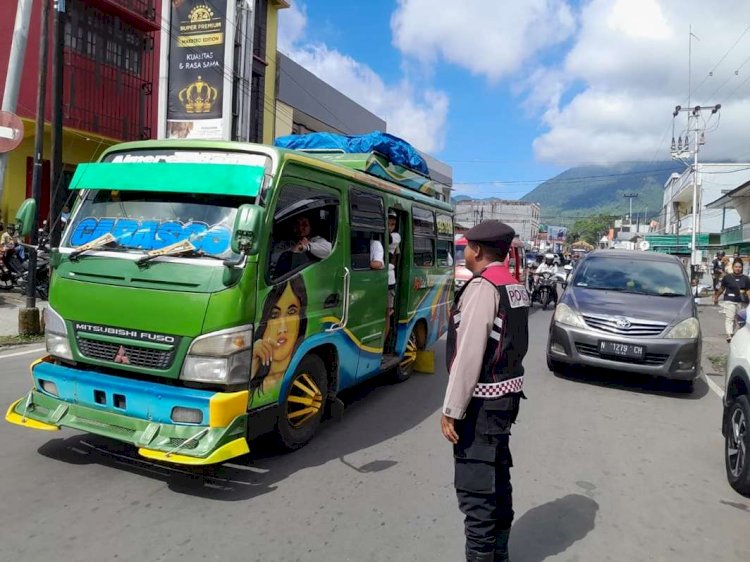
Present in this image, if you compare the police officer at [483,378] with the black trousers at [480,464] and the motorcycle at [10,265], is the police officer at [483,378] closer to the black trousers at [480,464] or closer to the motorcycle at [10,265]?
the black trousers at [480,464]

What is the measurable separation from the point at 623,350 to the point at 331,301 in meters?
4.05

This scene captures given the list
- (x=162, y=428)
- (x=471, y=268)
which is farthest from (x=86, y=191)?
(x=471, y=268)

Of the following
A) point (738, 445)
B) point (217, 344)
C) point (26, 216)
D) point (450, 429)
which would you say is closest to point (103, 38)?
point (26, 216)

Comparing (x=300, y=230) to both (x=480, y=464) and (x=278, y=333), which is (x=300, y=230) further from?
(x=480, y=464)

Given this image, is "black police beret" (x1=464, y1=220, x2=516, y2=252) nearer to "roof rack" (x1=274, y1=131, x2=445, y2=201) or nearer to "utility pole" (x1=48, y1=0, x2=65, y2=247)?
"roof rack" (x1=274, y1=131, x2=445, y2=201)

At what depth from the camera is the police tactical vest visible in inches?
112

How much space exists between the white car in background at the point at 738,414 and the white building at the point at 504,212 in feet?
217

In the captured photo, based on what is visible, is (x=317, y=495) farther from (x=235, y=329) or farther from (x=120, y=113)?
(x=120, y=113)

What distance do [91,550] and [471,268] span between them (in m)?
2.49

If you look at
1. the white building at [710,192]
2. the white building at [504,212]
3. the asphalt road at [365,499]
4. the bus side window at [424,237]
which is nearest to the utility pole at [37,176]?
the asphalt road at [365,499]

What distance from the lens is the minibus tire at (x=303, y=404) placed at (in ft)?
14.6

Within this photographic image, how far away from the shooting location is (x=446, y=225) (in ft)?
29.7

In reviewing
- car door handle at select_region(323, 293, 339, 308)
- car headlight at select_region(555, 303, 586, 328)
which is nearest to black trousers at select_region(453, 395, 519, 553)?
car door handle at select_region(323, 293, 339, 308)

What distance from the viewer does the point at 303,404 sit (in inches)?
186
